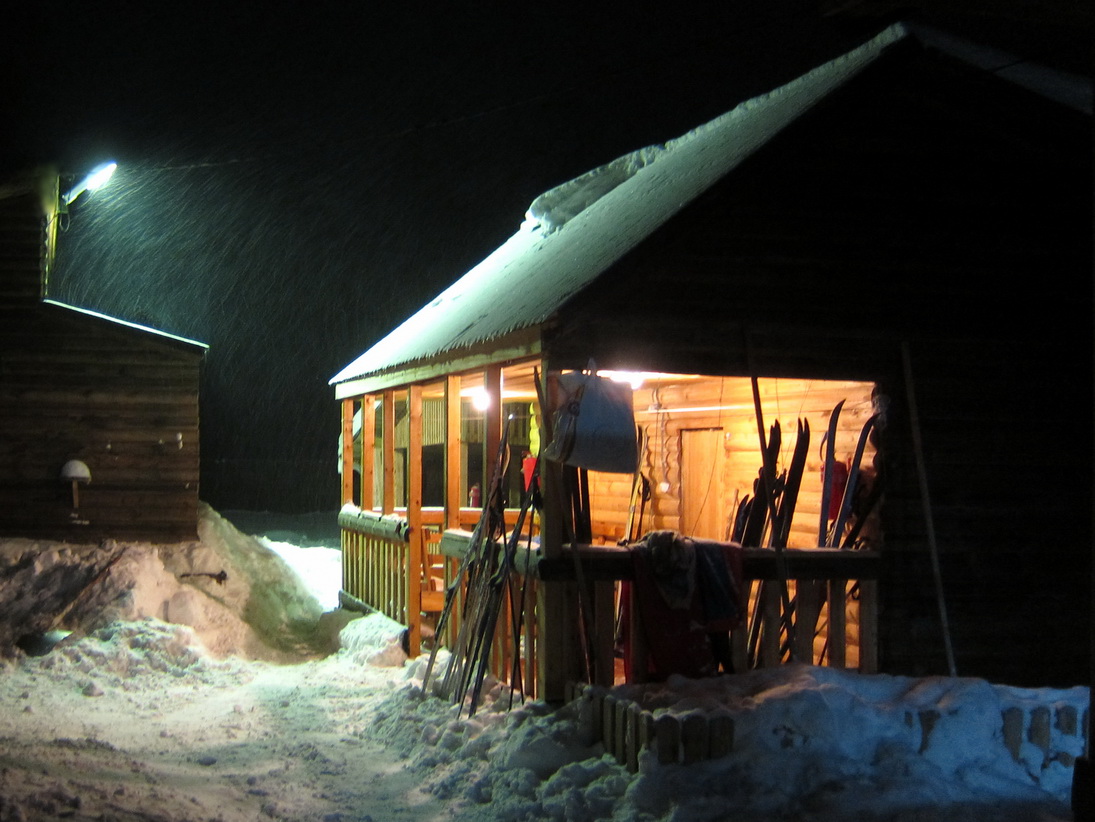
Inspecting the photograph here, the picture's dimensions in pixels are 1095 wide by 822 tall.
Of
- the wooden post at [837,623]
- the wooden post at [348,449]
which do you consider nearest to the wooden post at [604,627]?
the wooden post at [837,623]

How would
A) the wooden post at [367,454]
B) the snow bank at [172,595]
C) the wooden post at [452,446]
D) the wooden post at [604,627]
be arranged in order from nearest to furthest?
the wooden post at [604,627], the wooden post at [452,446], the snow bank at [172,595], the wooden post at [367,454]

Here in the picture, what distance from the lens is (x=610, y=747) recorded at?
7.49m

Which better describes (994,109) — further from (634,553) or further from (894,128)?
(634,553)

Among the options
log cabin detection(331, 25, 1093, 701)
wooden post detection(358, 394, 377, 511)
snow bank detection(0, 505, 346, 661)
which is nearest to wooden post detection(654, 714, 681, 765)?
log cabin detection(331, 25, 1093, 701)

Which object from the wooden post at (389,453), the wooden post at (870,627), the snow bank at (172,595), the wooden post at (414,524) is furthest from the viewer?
the wooden post at (389,453)

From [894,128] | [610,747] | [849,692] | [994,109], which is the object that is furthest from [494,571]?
[994,109]

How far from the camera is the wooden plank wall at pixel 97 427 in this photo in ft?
53.7

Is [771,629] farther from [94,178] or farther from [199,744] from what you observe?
[94,178]

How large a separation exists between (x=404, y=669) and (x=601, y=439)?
15.5ft

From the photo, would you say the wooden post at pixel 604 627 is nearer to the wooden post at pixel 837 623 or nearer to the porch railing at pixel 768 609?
the porch railing at pixel 768 609

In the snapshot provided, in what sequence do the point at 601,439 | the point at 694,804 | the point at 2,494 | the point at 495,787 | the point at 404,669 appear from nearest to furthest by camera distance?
1. the point at 694,804
2. the point at 495,787
3. the point at 601,439
4. the point at 404,669
5. the point at 2,494

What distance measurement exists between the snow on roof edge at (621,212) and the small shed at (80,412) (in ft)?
9.13

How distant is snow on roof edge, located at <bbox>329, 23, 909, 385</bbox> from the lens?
366 inches

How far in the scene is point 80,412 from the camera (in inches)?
652
